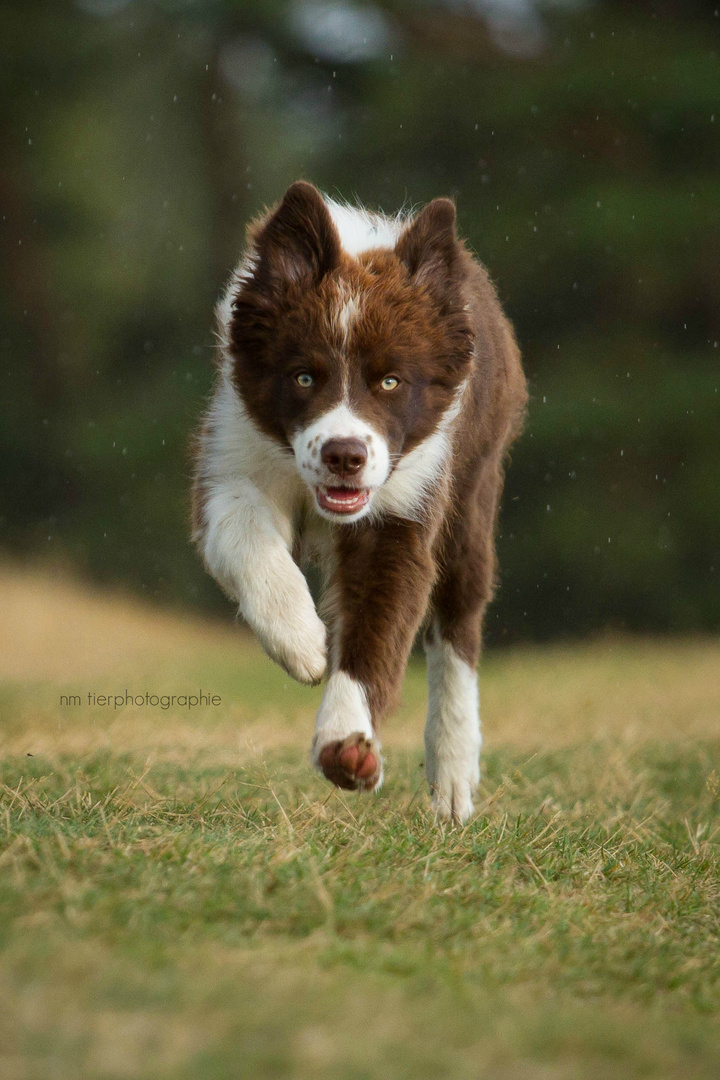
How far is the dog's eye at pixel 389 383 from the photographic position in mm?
4494

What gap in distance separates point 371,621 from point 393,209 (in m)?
11.5

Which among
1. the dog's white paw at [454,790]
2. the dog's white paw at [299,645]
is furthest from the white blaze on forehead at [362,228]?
the dog's white paw at [454,790]

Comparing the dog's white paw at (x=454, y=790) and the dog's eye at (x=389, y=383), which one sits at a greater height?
the dog's eye at (x=389, y=383)

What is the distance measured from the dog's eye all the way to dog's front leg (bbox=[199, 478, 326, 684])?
563mm

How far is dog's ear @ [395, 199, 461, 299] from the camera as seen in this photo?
4746mm

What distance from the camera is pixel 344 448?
13.7 feet

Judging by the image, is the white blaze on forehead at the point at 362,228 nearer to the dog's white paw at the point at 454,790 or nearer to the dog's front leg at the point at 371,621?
the dog's front leg at the point at 371,621

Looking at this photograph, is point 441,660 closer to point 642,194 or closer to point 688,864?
point 688,864

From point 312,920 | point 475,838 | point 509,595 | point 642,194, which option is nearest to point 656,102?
point 642,194

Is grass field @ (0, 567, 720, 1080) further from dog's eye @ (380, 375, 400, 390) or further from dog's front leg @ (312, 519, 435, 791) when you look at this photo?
dog's eye @ (380, 375, 400, 390)

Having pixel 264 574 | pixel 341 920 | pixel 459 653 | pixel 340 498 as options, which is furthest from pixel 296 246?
pixel 341 920

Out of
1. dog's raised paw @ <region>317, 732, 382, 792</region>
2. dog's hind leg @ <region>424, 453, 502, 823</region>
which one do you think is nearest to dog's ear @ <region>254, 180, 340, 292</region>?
dog's hind leg @ <region>424, 453, 502, 823</region>

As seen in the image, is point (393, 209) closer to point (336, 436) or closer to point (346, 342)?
point (346, 342)

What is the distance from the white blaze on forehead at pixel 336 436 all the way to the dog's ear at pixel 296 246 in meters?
0.58
